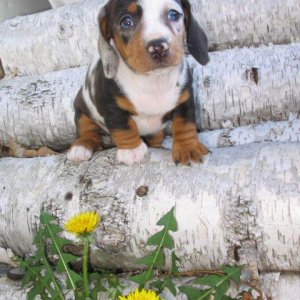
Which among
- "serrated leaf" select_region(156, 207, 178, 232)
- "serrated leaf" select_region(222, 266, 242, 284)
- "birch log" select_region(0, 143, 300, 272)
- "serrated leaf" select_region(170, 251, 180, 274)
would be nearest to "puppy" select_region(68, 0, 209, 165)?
"birch log" select_region(0, 143, 300, 272)

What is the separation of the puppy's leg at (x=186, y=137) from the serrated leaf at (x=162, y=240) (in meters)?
0.42

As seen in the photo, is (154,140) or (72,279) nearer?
(72,279)

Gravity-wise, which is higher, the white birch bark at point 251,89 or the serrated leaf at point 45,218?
the white birch bark at point 251,89

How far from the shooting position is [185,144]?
2803mm

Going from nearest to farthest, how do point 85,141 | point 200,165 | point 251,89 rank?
point 200,165 < point 85,141 < point 251,89

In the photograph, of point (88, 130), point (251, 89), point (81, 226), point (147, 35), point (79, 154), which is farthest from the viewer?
point (251, 89)

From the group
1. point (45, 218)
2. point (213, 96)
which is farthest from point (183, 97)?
point (45, 218)

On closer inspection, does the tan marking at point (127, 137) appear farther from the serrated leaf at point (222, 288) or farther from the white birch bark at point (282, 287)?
the serrated leaf at point (222, 288)

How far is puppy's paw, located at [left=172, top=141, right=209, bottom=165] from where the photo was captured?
2.74 meters

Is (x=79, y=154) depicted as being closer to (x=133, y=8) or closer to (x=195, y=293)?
(x=133, y=8)

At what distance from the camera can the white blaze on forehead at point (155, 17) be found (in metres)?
→ 2.44

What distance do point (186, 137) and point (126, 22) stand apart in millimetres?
631

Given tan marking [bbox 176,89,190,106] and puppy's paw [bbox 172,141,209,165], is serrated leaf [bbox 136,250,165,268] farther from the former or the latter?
tan marking [bbox 176,89,190,106]

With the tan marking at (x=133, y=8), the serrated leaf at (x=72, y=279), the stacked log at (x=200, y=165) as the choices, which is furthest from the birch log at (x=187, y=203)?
the tan marking at (x=133, y=8)
